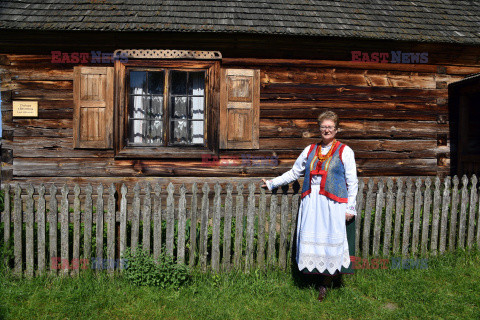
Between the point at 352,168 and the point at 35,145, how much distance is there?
5413 millimetres

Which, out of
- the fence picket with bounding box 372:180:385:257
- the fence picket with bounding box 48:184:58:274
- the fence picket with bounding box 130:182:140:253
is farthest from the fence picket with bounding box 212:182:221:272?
the fence picket with bounding box 372:180:385:257

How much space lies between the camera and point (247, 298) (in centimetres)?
324

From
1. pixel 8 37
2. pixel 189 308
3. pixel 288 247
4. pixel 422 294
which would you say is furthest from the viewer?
pixel 8 37

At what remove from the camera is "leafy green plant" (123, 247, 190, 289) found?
3.40 metres

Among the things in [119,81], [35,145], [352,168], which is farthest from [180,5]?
[352,168]

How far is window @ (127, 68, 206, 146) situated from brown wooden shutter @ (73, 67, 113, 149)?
1.19ft

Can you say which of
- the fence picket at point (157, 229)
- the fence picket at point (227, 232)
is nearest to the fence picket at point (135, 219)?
the fence picket at point (157, 229)

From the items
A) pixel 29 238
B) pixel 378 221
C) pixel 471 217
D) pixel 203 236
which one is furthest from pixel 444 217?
pixel 29 238

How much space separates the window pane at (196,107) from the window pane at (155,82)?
61 centimetres

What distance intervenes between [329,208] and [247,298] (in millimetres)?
1189

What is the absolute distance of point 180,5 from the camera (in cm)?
607

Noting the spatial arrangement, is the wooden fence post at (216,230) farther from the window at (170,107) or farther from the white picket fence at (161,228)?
the window at (170,107)

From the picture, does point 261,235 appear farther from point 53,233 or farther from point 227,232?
point 53,233

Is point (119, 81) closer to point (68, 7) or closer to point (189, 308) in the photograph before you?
point (68, 7)
